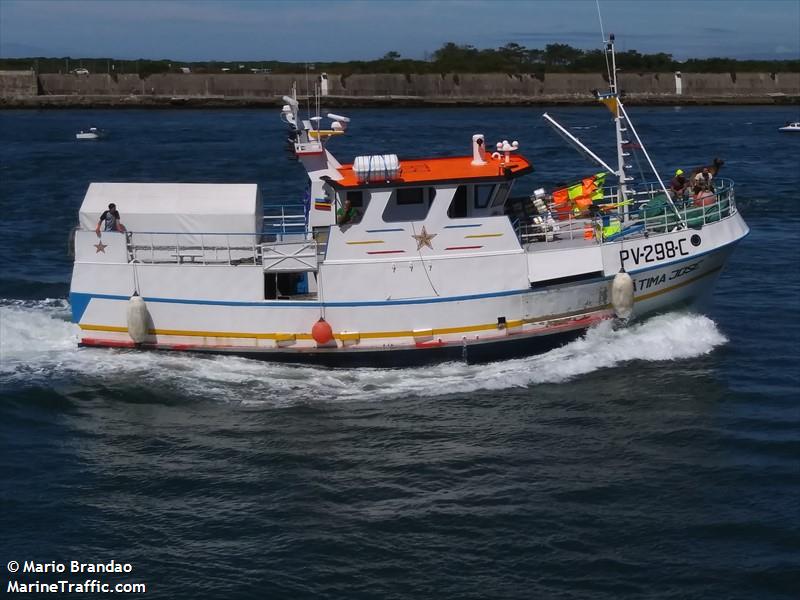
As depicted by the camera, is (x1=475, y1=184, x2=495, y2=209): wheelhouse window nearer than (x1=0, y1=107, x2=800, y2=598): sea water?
No

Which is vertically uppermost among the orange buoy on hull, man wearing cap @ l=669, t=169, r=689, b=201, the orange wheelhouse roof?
the orange wheelhouse roof

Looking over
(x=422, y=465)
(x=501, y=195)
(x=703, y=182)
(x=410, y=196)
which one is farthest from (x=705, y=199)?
(x=422, y=465)

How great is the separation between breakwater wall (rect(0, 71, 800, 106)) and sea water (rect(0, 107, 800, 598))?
6870cm

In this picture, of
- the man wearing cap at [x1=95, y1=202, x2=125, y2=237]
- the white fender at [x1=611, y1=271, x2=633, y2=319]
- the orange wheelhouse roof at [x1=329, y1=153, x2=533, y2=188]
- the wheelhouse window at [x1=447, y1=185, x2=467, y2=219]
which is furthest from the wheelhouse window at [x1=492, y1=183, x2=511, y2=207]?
the man wearing cap at [x1=95, y1=202, x2=125, y2=237]

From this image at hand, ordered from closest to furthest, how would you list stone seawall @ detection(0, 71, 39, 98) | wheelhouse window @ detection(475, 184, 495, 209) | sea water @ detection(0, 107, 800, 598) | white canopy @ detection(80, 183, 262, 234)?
sea water @ detection(0, 107, 800, 598) → wheelhouse window @ detection(475, 184, 495, 209) → white canopy @ detection(80, 183, 262, 234) → stone seawall @ detection(0, 71, 39, 98)

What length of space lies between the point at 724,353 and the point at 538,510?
8.05 meters

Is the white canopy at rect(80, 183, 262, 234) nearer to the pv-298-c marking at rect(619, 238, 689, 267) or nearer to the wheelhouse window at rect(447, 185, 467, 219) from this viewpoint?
the wheelhouse window at rect(447, 185, 467, 219)

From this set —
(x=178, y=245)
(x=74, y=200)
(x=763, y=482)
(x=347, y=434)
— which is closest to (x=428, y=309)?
(x=347, y=434)

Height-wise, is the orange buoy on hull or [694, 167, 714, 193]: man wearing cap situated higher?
[694, 167, 714, 193]: man wearing cap

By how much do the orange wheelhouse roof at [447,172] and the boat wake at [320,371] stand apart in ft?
11.8

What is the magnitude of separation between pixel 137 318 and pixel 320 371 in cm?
367

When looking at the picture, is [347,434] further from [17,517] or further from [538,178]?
[538,178]

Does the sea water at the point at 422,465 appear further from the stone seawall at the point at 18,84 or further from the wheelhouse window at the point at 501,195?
the stone seawall at the point at 18,84

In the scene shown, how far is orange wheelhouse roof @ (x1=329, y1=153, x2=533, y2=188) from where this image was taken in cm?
2067
